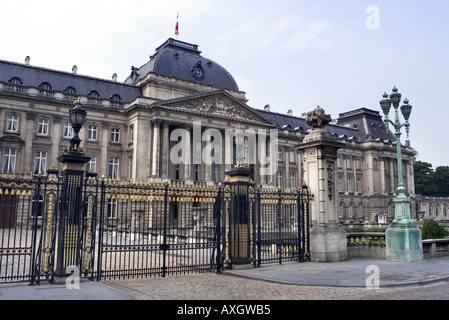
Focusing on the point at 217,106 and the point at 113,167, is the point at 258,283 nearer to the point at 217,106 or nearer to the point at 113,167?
the point at 113,167

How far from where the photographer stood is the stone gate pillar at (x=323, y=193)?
16125mm

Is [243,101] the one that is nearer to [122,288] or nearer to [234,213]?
[234,213]

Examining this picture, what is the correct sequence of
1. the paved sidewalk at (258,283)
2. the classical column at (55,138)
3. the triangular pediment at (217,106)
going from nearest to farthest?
the paved sidewalk at (258,283)
the classical column at (55,138)
the triangular pediment at (217,106)

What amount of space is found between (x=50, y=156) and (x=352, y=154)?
5392 cm

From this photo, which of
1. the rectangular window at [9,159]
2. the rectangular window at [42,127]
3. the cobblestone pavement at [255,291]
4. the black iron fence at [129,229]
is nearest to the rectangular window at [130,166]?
the rectangular window at [42,127]

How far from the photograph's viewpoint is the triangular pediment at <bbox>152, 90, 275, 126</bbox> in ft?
171

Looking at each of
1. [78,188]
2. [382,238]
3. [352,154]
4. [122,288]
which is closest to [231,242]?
[122,288]

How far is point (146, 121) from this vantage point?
50.7m

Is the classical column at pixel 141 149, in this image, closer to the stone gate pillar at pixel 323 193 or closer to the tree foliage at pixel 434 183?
the stone gate pillar at pixel 323 193

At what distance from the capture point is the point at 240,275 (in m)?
13.1

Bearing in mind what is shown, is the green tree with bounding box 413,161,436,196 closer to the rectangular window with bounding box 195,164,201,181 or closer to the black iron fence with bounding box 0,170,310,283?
the rectangular window with bounding box 195,164,201,181

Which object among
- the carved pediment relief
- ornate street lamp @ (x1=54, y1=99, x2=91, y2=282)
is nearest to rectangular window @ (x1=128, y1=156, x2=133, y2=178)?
the carved pediment relief

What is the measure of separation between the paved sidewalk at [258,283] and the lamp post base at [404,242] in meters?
0.81

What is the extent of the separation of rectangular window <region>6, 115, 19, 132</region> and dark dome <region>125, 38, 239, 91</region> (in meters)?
16.6
